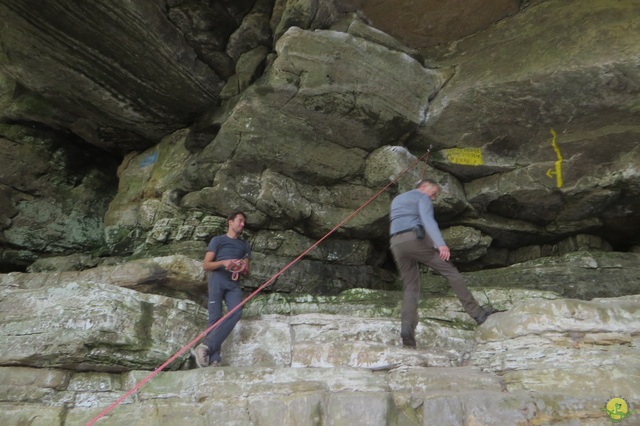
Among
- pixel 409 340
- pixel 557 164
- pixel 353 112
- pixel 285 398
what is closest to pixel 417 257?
pixel 409 340

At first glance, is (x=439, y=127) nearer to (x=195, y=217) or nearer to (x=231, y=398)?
(x=195, y=217)

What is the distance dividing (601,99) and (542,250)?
2674mm

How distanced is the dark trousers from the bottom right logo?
11.3 feet

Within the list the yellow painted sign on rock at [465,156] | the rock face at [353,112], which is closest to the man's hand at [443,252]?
the rock face at [353,112]

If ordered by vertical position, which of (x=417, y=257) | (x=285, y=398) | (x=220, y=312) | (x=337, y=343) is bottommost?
(x=285, y=398)

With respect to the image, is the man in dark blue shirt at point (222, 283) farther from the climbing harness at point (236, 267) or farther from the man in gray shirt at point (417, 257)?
the man in gray shirt at point (417, 257)

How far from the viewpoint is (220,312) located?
5.16 metres

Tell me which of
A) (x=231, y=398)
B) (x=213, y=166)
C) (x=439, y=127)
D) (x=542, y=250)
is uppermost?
(x=439, y=127)

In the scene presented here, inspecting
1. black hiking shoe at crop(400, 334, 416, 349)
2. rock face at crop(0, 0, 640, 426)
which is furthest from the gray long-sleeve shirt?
rock face at crop(0, 0, 640, 426)

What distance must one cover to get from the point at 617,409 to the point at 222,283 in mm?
3827

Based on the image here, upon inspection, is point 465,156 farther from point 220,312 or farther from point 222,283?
point 220,312

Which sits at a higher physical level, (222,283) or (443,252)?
(443,252)

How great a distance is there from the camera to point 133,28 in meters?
7.11

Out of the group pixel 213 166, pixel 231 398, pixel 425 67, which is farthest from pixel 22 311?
pixel 425 67
